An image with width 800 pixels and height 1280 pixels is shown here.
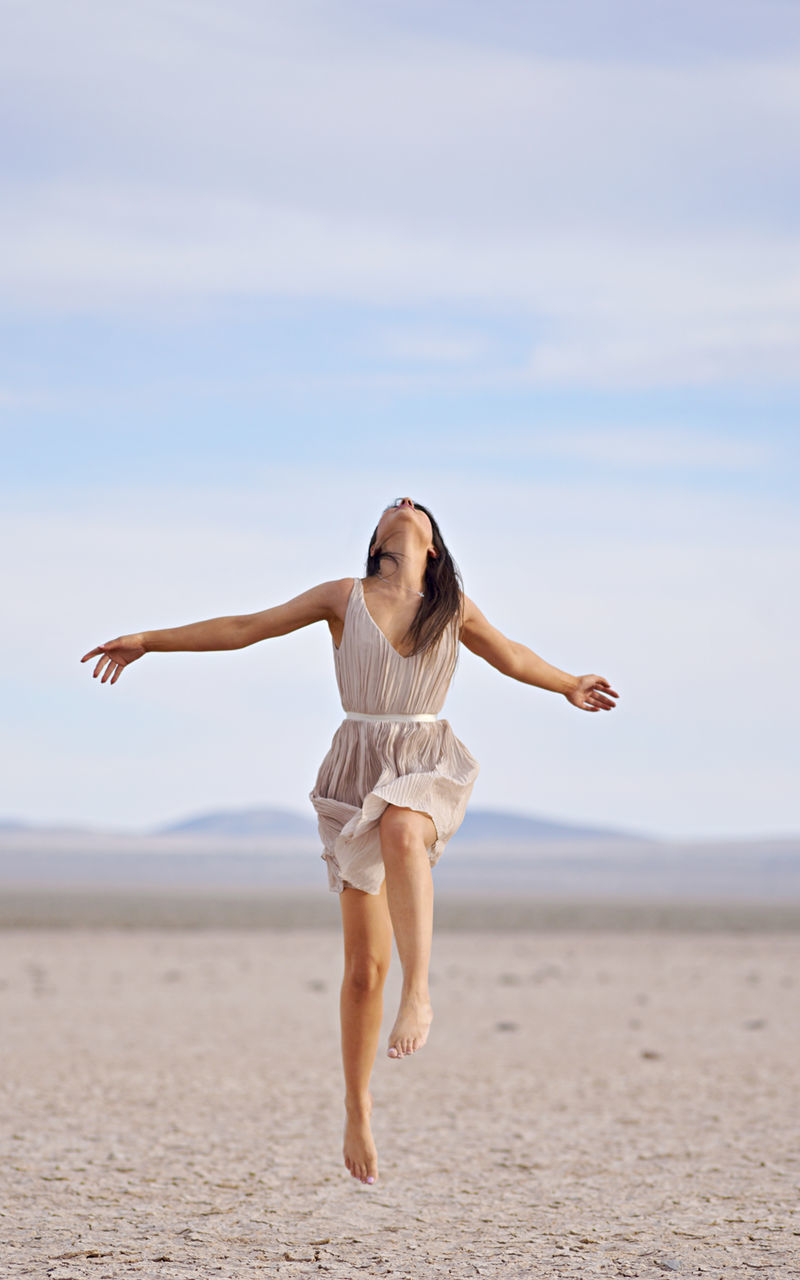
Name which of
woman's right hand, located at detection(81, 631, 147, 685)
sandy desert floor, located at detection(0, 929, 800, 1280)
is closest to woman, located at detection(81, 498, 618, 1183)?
woman's right hand, located at detection(81, 631, 147, 685)

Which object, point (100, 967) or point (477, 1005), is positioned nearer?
point (477, 1005)

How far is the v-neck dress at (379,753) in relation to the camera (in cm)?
671

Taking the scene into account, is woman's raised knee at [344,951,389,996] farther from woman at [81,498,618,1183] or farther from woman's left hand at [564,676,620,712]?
woman's left hand at [564,676,620,712]

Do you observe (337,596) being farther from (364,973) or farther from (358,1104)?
(358,1104)

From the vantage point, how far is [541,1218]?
27.7ft

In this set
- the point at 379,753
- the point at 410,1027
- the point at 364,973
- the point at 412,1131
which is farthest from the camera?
the point at 412,1131

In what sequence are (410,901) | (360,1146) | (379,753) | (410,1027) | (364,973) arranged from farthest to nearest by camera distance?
1. (360,1146)
2. (364,973)
3. (379,753)
4. (410,901)
5. (410,1027)

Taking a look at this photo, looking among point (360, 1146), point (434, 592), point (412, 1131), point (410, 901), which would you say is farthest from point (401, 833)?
point (412, 1131)

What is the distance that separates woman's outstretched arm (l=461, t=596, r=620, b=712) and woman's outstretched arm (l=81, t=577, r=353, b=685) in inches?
24.1

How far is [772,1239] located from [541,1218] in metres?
1.34

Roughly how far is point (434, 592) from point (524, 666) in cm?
56

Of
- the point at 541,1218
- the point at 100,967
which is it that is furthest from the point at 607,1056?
the point at 100,967

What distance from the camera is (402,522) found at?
276 inches

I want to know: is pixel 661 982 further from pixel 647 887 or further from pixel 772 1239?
pixel 647 887
